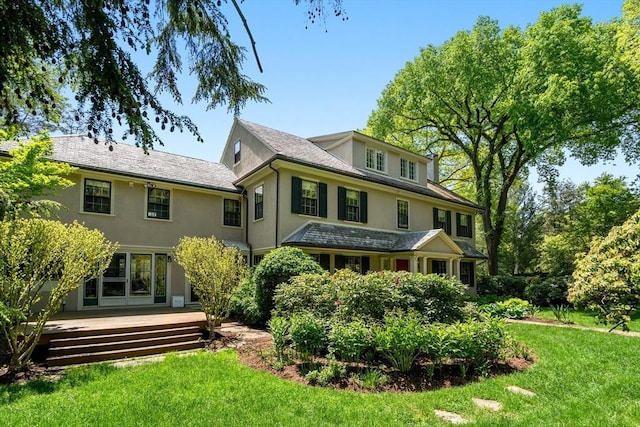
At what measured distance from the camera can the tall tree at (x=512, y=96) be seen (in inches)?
728

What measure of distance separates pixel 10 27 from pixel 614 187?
29.3 m

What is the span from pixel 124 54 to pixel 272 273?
8.29 m

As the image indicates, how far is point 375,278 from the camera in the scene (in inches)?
320

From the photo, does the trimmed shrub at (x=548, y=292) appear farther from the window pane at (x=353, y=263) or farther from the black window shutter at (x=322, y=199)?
the black window shutter at (x=322, y=199)

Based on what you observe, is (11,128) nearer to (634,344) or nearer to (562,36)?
(634,344)

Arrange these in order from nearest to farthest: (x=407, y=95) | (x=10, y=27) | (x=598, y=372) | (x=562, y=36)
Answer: (x=10, y=27) < (x=598, y=372) < (x=562, y=36) < (x=407, y=95)

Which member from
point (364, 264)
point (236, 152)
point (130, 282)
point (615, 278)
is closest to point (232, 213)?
point (236, 152)

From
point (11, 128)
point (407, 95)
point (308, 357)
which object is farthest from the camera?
point (407, 95)

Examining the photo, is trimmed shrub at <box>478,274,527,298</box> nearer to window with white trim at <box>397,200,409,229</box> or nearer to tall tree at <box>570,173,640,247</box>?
tall tree at <box>570,173,640,247</box>

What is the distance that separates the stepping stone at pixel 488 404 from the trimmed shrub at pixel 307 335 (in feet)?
9.29

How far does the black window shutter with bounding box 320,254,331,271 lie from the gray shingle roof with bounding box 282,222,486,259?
1035 mm

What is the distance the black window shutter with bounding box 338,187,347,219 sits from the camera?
1596cm

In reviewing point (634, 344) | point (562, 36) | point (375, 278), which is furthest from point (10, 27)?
point (562, 36)

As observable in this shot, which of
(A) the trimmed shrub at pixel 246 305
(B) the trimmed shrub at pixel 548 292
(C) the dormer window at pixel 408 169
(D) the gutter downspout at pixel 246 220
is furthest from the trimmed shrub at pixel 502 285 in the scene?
(A) the trimmed shrub at pixel 246 305
